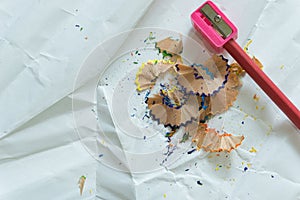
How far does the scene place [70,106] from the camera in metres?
0.71

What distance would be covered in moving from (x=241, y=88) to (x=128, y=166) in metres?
0.19

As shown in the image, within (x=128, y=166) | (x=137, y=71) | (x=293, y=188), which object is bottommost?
(x=293, y=188)

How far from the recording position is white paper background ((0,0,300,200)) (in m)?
0.69

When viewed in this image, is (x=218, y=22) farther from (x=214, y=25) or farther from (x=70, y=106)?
(x=70, y=106)

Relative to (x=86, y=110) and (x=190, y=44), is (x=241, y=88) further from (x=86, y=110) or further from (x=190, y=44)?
(x=86, y=110)

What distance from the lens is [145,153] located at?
2.29 ft

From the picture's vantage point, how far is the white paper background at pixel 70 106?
690 mm

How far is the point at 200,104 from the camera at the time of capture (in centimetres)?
70

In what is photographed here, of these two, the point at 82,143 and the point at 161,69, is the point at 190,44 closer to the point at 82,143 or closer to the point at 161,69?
the point at 161,69

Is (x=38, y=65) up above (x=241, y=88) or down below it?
above

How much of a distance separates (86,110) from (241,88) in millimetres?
212

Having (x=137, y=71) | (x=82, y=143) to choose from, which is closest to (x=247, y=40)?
(x=137, y=71)

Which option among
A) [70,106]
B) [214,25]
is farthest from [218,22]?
[70,106]

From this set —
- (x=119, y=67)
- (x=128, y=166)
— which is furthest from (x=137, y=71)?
(x=128, y=166)
